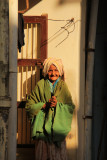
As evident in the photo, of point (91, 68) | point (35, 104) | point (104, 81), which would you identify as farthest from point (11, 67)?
point (104, 81)

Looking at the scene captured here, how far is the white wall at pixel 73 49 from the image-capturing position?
8016mm

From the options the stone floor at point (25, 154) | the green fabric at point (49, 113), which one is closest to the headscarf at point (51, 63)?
the green fabric at point (49, 113)

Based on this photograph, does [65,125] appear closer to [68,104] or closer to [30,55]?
[68,104]

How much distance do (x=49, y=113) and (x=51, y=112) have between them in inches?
1.7

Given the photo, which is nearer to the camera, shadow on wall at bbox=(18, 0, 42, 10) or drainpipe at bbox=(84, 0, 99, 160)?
drainpipe at bbox=(84, 0, 99, 160)

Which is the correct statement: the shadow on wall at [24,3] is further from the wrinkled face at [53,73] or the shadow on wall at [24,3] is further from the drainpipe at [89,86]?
the wrinkled face at [53,73]

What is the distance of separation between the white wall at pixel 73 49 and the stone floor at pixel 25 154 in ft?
2.73

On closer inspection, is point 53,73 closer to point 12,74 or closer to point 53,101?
point 53,101

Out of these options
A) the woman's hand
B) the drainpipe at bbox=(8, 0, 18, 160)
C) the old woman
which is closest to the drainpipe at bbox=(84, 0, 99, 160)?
the old woman

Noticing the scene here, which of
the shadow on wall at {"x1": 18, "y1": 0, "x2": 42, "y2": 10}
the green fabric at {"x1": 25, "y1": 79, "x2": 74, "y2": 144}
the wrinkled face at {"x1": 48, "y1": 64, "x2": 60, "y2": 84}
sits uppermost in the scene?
the shadow on wall at {"x1": 18, "y1": 0, "x2": 42, "y2": 10}

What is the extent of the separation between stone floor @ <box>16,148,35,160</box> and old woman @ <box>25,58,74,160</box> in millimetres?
668

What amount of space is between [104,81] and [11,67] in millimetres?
3779

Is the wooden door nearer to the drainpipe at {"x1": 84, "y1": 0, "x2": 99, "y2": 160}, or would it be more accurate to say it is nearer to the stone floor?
the stone floor

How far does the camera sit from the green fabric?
723 centimetres
